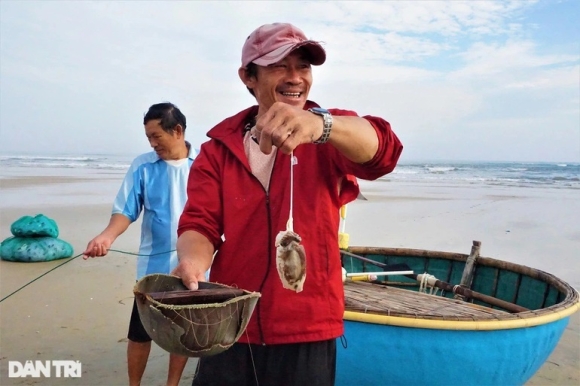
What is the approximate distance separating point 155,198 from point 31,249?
18.3 feet

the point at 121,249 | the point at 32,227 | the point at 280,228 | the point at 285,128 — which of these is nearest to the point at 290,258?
the point at 280,228

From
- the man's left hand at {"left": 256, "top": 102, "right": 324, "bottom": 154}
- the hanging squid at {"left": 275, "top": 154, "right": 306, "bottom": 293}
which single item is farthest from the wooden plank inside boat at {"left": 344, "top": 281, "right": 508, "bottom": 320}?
the man's left hand at {"left": 256, "top": 102, "right": 324, "bottom": 154}

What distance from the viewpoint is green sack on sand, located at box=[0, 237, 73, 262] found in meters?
8.19

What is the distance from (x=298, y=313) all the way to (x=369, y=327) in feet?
5.54

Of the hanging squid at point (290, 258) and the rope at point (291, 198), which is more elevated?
the rope at point (291, 198)

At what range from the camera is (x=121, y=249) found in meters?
10.2

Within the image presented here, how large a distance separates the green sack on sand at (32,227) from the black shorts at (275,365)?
23.7 ft

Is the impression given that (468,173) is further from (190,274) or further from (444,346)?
(190,274)

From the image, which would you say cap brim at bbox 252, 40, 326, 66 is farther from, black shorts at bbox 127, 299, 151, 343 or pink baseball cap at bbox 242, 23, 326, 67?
black shorts at bbox 127, 299, 151, 343

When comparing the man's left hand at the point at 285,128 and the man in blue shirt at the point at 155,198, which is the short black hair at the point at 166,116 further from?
the man's left hand at the point at 285,128

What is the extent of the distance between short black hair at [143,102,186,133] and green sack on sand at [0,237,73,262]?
560 cm

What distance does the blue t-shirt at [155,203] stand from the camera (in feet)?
11.8

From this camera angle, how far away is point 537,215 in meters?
15.6

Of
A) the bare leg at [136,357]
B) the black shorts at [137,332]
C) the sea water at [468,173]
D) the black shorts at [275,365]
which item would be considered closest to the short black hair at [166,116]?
the black shorts at [137,332]
